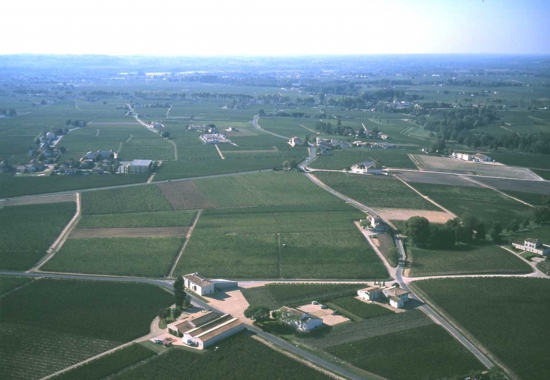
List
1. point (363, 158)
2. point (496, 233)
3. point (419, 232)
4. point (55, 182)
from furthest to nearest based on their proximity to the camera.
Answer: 1. point (363, 158)
2. point (55, 182)
3. point (496, 233)
4. point (419, 232)

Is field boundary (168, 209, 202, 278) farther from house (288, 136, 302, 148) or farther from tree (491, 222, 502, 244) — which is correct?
house (288, 136, 302, 148)

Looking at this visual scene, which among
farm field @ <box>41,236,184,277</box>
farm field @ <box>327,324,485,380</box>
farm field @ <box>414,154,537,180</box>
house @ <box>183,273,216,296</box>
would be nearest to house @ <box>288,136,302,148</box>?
farm field @ <box>414,154,537,180</box>

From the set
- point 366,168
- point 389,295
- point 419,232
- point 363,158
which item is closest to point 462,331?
point 389,295

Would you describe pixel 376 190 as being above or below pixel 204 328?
below

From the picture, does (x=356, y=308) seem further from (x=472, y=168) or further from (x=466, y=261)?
(x=472, y=168)

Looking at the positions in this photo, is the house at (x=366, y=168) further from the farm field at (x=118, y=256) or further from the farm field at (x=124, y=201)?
the farm field at (x=118, y=256)

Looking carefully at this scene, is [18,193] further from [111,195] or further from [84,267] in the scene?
[84,267]
